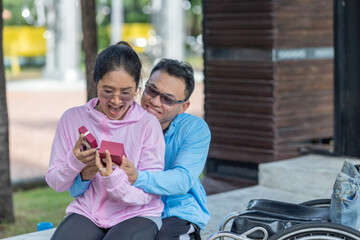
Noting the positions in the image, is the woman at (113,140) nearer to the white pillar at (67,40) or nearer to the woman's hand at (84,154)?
the woman's hand at (84,154)

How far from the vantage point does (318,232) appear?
2994 mm

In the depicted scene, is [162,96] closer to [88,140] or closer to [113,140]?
[113,140]

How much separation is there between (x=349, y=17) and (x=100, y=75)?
3.55 m

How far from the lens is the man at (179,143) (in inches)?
126

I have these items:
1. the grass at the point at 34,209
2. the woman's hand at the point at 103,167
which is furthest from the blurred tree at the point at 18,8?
the woman's hand at the point at 103,167

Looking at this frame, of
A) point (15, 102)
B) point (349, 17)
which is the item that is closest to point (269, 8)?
point (349, 17)

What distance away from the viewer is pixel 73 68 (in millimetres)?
20750

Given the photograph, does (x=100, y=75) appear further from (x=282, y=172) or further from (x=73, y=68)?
(x=73, y=68)

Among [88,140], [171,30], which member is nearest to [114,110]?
[88,140]

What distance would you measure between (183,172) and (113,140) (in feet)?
1.14

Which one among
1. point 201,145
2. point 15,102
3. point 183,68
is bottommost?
point 15,102

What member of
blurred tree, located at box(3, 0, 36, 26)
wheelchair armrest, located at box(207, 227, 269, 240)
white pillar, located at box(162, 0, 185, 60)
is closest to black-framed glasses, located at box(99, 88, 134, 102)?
wheelchair armrest, located at box(207, 227, 269, 240)

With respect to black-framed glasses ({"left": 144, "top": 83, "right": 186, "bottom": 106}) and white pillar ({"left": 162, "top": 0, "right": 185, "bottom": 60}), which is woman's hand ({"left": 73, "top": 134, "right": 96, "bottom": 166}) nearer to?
black-framed glasses ({"left": 144, "top": 83, "right": 186, "bottom": 106})

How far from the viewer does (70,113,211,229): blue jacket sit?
10.1 feet
